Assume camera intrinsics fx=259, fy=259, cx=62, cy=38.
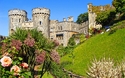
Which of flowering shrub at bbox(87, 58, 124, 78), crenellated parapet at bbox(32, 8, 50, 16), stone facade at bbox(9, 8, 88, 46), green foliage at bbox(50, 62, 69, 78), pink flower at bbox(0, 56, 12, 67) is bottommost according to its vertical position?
green foliage at bbox(50, 62, 69, 78)

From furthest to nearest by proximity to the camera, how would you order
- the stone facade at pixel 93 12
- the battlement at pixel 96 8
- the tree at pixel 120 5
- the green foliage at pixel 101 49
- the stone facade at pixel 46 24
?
the stone facade at pixel 46 24, the battlement at pixel 96 8, the stone facade at pixel 93 12, the tree at pixel 120 5, the green foliage at pixel 101 49

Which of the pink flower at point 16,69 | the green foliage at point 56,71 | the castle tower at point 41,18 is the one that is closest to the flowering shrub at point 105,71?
the pink flower at point 16,69

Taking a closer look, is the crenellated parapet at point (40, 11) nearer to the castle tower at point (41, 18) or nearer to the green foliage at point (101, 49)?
the castle tower at point (41, 18)

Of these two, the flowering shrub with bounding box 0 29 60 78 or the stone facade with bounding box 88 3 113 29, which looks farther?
the stone facade with bounding box 88 3 113 29

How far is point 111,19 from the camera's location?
149 feet

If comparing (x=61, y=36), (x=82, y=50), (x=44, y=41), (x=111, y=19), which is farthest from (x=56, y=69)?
(x=61, y=36)

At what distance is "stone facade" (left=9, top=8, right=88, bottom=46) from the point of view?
54.1 meters

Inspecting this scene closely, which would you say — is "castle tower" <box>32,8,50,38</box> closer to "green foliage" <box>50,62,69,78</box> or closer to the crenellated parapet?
the crenellated parapet

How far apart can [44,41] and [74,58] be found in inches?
693

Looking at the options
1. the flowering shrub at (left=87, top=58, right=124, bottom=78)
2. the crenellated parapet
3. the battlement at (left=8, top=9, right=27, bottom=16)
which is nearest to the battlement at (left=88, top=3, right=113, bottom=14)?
the crenellated parapet

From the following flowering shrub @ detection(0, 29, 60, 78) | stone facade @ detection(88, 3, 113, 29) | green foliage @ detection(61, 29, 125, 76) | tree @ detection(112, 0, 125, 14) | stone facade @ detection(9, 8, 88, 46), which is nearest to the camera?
flowering shrub @ detection(0, 29, 60, 78)

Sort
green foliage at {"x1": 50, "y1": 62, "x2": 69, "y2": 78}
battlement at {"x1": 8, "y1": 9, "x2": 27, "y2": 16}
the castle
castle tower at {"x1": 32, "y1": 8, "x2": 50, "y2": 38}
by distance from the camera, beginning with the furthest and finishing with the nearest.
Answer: battlement at {"x1": 8, "y1": 9, "x2": 27, "y2": 16} < castle tower at {"x1": 32, "y1": 8, "x2": 50, "y2": 38} < the castle < green foliage at {"x1": 50, "y1": 62, "x2": 69, "y2": 78}

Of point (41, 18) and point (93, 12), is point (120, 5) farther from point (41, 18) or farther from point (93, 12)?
point (41, 18)

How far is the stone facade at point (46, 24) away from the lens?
5412cm
